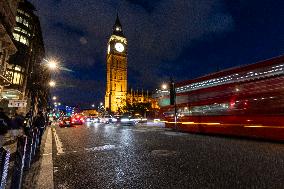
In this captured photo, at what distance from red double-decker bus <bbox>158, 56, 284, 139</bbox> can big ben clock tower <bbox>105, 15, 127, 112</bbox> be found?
351 ft

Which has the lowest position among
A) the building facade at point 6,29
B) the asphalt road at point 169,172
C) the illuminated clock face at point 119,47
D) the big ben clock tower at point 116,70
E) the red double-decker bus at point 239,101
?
the asphalt road at point 169,172

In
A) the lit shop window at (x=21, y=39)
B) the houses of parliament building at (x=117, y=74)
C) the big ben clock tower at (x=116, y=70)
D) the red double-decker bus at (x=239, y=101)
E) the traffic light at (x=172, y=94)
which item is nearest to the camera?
the red double-decker bus at (x=239, y=101)

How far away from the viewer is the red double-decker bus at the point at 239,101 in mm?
11789

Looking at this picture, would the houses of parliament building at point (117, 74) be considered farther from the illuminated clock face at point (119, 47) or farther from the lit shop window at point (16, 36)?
the lit shop window at point (16, 36)

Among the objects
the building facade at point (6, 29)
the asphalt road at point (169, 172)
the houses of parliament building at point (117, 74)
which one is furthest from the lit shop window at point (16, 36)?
the houses of parliament building at point (117, 74)

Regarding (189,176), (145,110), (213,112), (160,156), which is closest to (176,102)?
(213,112)

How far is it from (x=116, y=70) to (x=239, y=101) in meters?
120

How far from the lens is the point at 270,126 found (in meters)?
12.2

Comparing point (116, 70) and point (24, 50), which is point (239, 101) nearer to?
point (24, 50)

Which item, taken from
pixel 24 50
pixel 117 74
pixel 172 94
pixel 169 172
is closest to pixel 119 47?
pixel 117 74

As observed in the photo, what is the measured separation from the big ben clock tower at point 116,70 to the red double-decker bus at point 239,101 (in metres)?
107

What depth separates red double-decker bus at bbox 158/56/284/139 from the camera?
11.8m

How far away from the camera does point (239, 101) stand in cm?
1356

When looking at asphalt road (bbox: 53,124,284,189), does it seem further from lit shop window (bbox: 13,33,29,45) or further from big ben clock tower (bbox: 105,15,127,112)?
big ben clock tower (bbox: 105,15,127,112)
